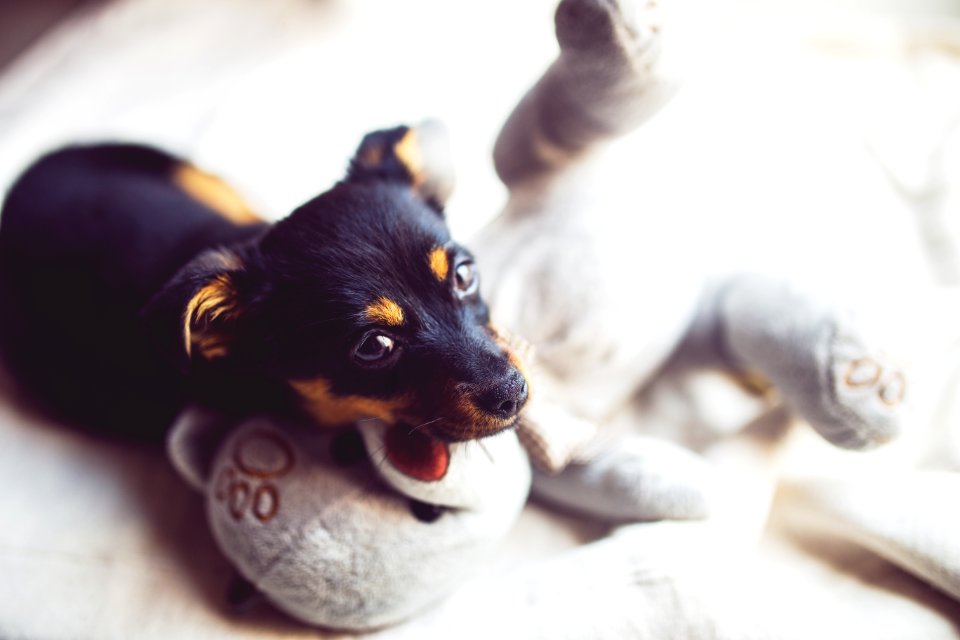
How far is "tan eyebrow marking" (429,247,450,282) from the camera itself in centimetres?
89

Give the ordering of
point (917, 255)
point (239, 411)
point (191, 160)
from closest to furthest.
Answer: point (239, 411) → point (917, 255) → point (191, 160)

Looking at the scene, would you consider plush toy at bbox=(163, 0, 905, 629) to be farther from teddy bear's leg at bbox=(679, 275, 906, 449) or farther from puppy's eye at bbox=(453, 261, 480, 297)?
puppy's eye at bbox=(453, 261, 480, 297)

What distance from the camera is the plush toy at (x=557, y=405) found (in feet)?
3.02

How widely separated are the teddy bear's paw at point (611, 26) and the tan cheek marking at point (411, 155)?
0.29 meters

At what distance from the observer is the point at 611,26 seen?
2.76 ft

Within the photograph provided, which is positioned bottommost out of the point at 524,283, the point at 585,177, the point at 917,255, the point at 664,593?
the point at 664,593

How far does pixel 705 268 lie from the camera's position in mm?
1197

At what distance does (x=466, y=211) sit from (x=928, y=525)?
3.41 feet

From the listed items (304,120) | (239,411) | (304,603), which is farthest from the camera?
(304,120)

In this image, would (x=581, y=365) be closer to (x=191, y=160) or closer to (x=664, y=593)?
(x=664, y=593)

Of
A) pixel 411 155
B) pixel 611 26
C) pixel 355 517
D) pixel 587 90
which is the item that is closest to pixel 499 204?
pixel 411 155

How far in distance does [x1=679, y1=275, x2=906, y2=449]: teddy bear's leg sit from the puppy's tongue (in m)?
0.51

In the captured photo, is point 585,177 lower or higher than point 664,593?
higher

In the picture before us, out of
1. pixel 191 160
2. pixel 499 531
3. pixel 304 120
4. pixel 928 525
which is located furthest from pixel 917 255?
pixel 191 160
